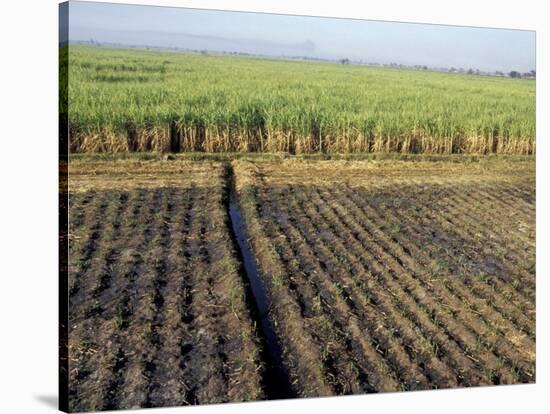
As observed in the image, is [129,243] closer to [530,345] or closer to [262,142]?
[262,142]

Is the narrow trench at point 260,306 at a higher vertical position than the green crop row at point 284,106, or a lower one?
lower

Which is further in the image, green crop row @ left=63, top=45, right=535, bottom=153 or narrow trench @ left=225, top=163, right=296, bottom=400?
green crop row @ left=63, top=45, right=535, bottom=153

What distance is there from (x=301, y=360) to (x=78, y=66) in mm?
1845

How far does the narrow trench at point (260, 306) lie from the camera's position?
3.49 metres

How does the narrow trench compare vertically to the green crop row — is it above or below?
below

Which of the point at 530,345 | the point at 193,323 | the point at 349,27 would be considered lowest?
the point at 530,345

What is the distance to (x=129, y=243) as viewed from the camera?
13.2ft

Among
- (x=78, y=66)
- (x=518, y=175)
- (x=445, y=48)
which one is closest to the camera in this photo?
(x=78, y=66)

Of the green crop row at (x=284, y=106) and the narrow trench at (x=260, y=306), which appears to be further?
the green crop row at (x=284, y=106)

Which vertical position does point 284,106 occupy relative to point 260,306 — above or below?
above

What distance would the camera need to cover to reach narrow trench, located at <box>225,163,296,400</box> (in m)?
3.49

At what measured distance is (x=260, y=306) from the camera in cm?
389

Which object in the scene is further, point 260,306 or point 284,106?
point 284,106

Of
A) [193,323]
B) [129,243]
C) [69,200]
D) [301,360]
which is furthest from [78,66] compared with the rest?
[301,360]
